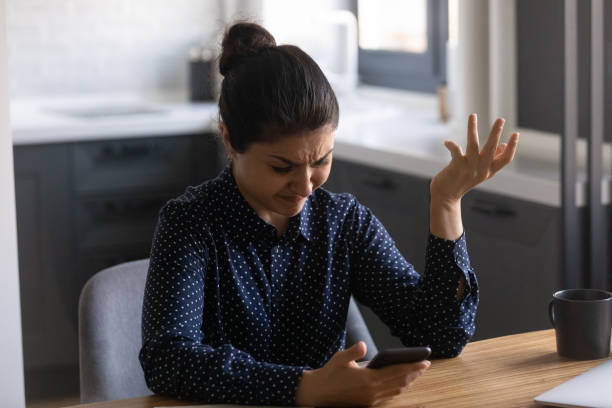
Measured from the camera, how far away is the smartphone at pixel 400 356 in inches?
44.2

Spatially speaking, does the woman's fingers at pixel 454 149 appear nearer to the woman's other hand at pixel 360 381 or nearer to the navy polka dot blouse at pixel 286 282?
the navy polka dot blouse at pixel 286 282

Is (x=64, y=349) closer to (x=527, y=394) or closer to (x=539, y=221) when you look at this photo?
(x=539, y=221)

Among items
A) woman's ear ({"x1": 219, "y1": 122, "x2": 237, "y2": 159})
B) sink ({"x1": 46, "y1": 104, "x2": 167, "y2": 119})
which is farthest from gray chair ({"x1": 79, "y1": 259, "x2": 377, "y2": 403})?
sink ({"x1": 46, "y1": 104, "x2": 167, "y2": 119})

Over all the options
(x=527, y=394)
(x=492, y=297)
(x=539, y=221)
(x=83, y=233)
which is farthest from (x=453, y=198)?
(x=83, y=233)

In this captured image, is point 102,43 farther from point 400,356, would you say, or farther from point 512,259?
point 400,356

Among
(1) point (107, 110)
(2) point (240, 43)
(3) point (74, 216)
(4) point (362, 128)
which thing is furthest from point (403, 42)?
(2) point (240, 43)

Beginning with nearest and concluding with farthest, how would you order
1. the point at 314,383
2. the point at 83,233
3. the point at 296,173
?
the point at 314,383 → the point at 296,173 → the point at 83,233

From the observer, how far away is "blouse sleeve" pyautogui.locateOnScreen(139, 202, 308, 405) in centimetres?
120

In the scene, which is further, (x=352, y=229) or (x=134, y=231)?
(x=134, y=231)

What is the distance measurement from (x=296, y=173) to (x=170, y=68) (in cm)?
277

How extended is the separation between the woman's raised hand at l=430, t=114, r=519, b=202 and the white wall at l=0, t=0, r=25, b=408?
76 centimetres

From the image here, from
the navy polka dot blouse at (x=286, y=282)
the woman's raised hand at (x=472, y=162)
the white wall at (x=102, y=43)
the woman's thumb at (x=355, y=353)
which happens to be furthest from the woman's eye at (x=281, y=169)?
the white wall at (x=102, y=43)

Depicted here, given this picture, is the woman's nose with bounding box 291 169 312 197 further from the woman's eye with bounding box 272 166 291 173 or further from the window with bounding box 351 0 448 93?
the window with bounding box 351 0 448 93

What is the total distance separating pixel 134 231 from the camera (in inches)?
133
